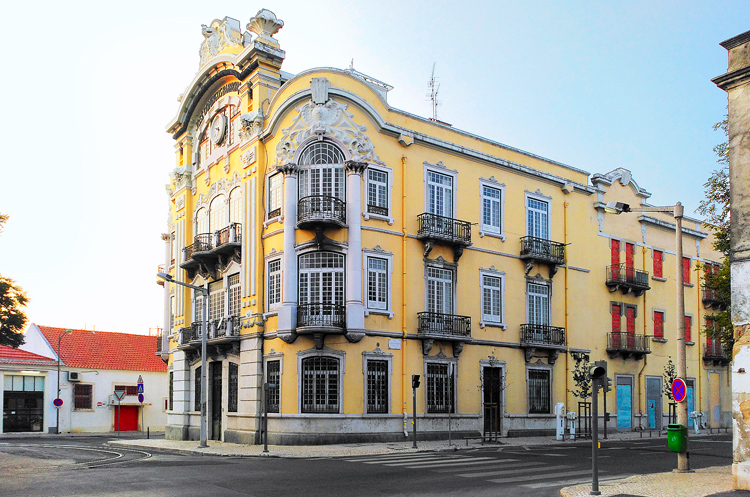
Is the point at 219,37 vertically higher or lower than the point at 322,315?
higher

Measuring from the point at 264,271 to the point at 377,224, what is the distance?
16.6 ft

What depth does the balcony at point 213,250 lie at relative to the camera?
106ft

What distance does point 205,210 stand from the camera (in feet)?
120

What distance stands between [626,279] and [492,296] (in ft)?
31.8

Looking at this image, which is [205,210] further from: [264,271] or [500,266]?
[500,266]

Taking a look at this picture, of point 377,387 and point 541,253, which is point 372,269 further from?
point 541,253

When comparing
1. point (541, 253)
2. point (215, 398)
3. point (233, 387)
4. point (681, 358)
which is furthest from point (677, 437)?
point (215, 398)

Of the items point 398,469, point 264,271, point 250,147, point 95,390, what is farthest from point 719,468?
point 95,390

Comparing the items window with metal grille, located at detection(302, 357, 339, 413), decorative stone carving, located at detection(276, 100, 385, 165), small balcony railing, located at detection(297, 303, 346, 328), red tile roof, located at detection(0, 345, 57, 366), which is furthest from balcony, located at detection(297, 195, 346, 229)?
red tile roof, located at detection(0, 345, 57, 366)

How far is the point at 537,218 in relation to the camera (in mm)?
36625

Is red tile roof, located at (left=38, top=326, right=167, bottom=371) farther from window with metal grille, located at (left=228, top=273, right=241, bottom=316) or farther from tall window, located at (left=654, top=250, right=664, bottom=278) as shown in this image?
tall window, located at (left=654, top=250, right=664, bottom=278)

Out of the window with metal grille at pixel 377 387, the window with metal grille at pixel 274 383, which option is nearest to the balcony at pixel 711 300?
the window with metal grille at pixel 377 387

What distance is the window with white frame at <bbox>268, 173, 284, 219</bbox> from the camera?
99.7 ft

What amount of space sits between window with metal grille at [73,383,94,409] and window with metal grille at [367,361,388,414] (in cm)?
2993
